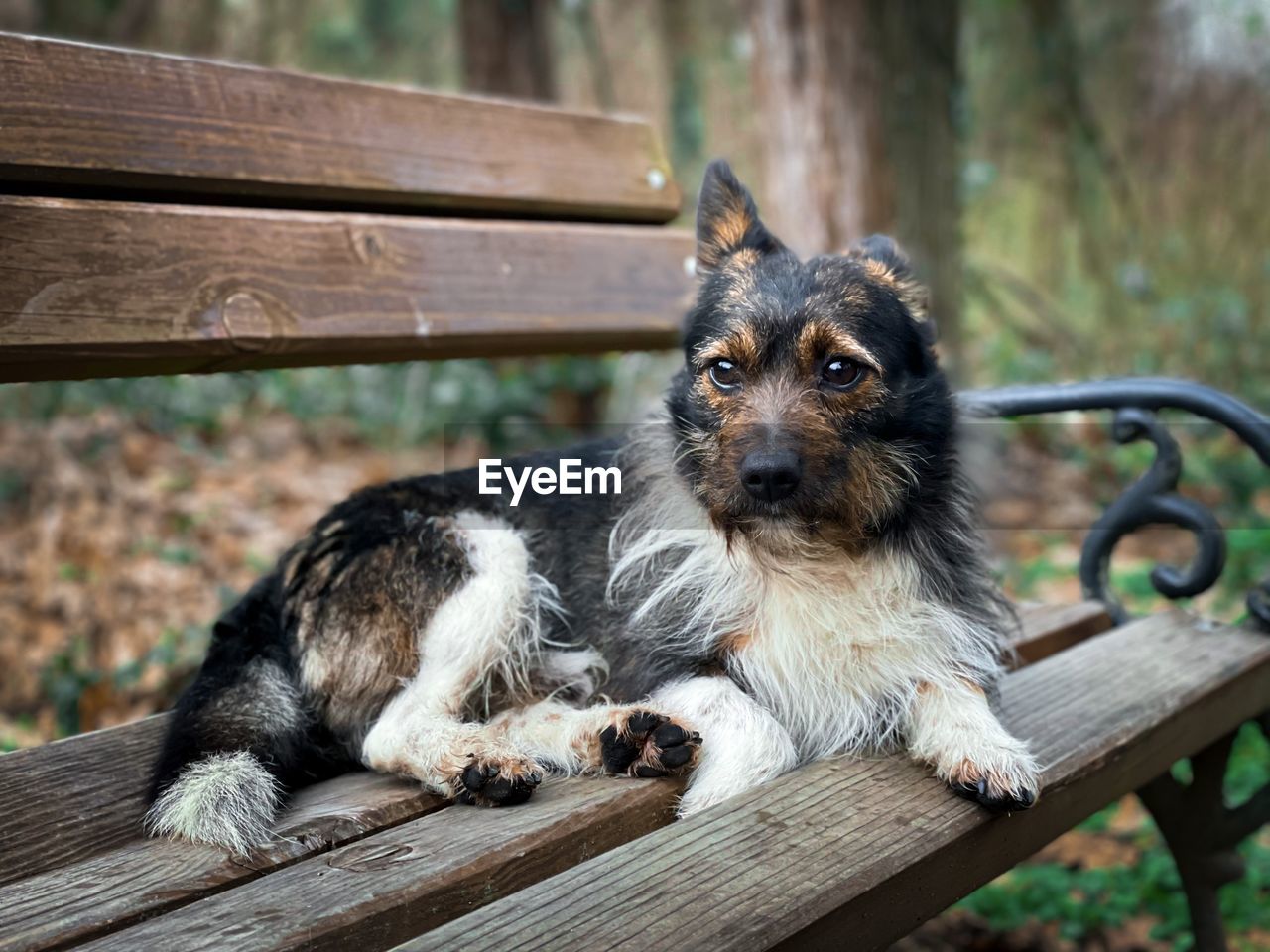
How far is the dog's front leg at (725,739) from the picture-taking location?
2281 mm

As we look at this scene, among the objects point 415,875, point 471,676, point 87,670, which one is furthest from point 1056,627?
point 87,670

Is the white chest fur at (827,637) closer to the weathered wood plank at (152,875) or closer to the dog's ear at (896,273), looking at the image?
the dog's ear at (896,273)

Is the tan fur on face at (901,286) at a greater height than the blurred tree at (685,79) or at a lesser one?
lesser

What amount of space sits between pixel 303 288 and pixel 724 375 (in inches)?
47.9

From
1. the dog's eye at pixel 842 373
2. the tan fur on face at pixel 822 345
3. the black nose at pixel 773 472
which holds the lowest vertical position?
the black nose at pixel 773 472

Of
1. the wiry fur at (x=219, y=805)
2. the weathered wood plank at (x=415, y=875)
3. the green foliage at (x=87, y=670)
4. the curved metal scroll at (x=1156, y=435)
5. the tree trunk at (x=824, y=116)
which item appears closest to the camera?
the weathered wood plank at (x=415, y=875)

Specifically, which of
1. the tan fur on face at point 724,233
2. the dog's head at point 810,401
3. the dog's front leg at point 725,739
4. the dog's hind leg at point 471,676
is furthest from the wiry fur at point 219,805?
the tan fur on face at point 724,233

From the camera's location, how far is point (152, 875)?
1.93 meters

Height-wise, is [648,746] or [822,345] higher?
[822,345]

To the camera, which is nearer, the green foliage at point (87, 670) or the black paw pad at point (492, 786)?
the black paw pad at point (492, 786)

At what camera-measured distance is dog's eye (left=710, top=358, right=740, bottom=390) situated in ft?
8.39

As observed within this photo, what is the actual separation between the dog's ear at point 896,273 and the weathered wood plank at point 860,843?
1013mm

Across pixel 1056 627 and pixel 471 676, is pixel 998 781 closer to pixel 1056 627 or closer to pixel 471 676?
pixel 471 676

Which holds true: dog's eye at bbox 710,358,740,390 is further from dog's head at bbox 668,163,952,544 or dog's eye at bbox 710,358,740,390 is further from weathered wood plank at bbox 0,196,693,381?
weathered wood plank at bbox 0,196,693,381
